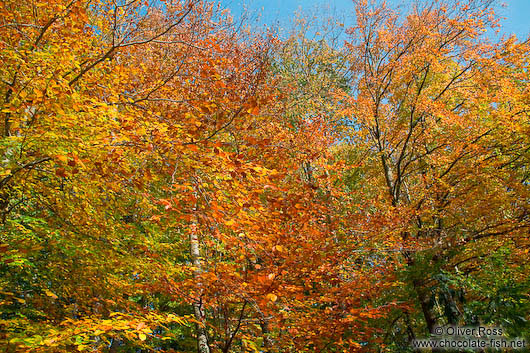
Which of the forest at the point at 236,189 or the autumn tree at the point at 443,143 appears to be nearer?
the forest at the point at 236,189

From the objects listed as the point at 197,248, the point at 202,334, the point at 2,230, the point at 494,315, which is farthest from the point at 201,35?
the point at 494,315

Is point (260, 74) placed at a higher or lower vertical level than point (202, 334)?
higher

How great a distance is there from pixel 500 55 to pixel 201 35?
792 cm

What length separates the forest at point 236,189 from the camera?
3.92 m

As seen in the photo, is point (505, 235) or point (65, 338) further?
point (505, 235)

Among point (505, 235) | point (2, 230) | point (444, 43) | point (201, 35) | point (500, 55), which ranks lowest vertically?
point (505, 235)

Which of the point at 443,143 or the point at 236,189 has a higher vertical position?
the point at 443,143

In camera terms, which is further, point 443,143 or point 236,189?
point 443,143

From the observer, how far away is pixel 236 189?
3.86 m

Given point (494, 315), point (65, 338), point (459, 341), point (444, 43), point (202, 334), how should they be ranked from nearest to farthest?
point (65, 338)
point (494, 315)
point (459, 341)
point (202, 334)
point (444, 43)

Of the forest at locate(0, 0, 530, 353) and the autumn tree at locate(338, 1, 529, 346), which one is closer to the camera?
the forest at locate(0, 0, 530, 353)

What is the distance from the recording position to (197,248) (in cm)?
712

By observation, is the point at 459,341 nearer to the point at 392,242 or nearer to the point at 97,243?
the point at 392,242

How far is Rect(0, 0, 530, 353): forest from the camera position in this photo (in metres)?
→ 3.92
